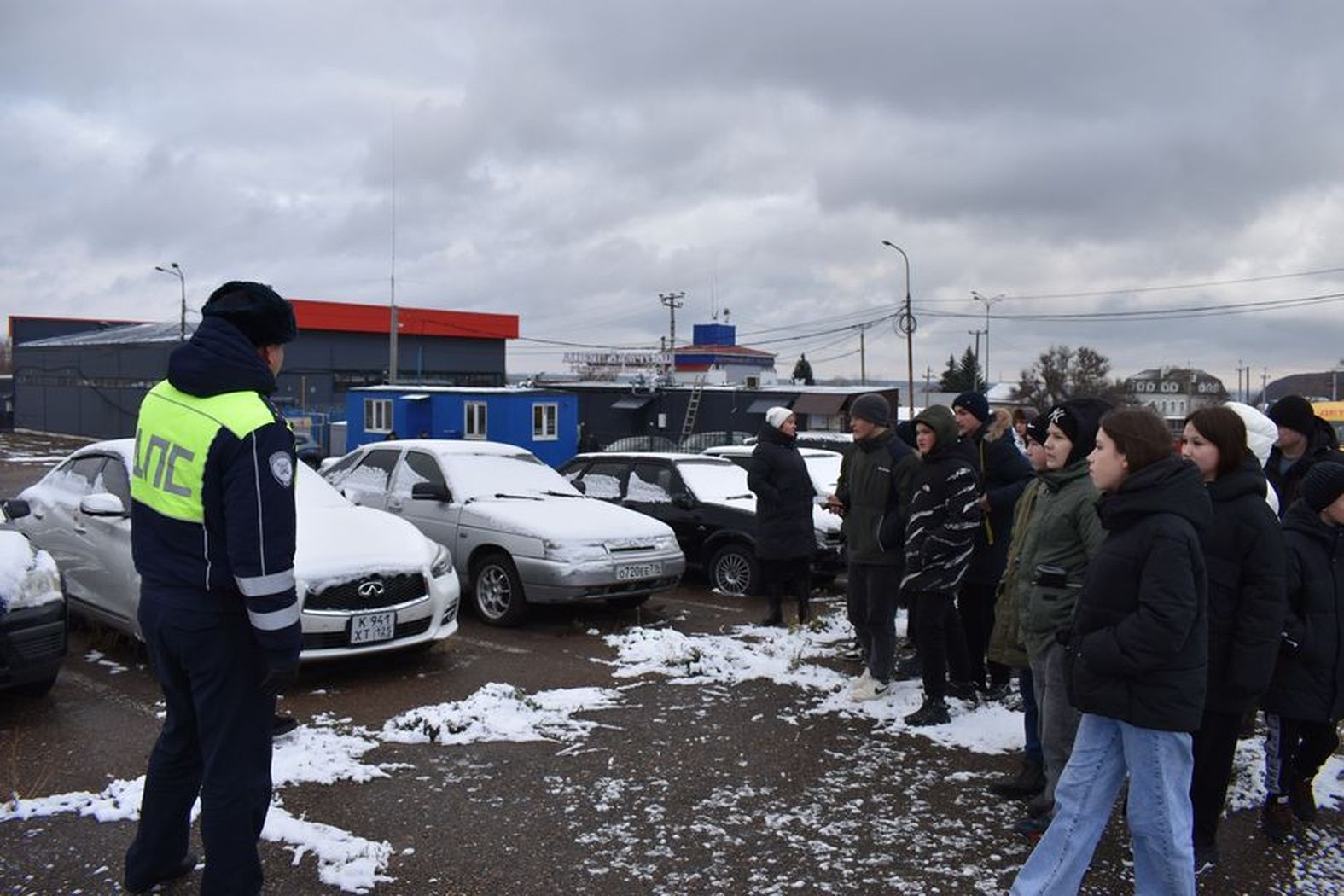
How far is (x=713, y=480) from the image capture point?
1063 cm

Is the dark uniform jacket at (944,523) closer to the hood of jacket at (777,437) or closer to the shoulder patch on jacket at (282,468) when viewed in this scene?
the hood of jacket at (777,437)

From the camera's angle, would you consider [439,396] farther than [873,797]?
Yes

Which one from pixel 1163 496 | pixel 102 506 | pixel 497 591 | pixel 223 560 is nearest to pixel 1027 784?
pixel 1163 496

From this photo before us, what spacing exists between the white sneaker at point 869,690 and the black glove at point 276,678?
3.68 meters

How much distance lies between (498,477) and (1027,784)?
228 inches

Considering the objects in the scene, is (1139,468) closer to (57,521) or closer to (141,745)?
(141,745)

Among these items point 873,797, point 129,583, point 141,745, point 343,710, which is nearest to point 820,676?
point 873,797

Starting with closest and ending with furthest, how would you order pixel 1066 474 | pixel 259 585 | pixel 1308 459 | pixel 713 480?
pixel 259 585 → pixel 1066 474 → pixel 1308 459 → pixel 713 480

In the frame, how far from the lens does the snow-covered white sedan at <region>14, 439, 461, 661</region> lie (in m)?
6.04

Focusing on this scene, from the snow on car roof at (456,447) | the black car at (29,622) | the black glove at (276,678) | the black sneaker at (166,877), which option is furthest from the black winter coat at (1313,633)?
the snow on car roof at (456,447)

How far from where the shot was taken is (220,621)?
3.08m

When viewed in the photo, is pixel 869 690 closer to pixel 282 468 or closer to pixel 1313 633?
pixel 1313 633

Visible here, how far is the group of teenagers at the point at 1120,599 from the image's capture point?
10.2 feet

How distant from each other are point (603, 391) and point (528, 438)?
13.1m
